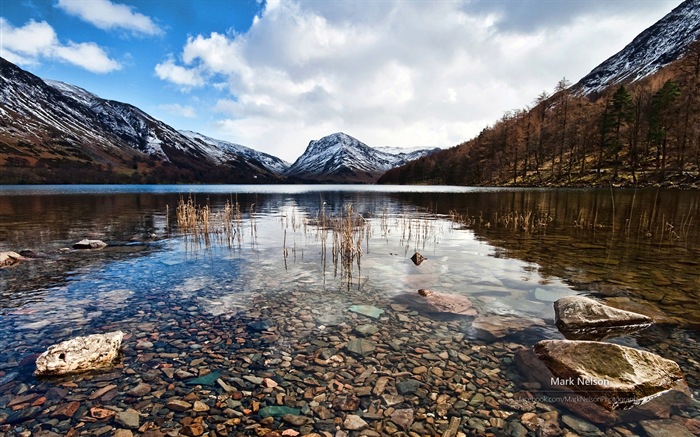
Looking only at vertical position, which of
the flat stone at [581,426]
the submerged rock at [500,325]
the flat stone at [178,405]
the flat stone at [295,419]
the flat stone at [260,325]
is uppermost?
the submerged rock at [500,325]

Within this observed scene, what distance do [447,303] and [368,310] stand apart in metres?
2.49

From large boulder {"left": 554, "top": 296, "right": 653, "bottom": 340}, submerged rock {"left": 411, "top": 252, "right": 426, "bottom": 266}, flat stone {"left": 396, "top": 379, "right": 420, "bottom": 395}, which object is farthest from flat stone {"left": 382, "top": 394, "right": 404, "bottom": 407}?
submerged rock {"left": 411, "top": 252, "right": 426, "bottom": 266}

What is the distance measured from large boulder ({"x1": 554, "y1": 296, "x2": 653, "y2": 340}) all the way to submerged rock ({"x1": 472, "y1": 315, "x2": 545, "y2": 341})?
64 cm

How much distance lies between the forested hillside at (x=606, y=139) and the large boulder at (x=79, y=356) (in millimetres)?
85295

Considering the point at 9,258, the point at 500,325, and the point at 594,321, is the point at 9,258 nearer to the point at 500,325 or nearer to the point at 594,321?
the point at 500,325

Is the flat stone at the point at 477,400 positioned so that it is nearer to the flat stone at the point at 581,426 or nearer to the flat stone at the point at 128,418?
the flat stone at the point at 581,426

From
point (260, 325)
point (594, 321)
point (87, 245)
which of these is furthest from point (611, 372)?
point (87, 245)

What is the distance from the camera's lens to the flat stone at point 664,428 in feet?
16.2

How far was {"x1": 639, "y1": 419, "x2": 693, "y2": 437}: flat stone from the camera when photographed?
4.93 metres

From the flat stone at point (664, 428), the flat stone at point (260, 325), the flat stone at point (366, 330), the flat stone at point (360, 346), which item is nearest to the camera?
the flat stone at point (664, 428)

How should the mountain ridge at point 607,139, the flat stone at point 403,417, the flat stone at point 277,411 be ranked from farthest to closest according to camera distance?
the mountain ridge at point 607,139 < the flat stone at point 277,411 < the flat stone at point 403,417

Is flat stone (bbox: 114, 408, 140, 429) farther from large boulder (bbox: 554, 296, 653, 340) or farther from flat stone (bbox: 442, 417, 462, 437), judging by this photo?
large boulder (bbox: 554, 296, 653, 340)

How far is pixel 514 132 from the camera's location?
12081cm

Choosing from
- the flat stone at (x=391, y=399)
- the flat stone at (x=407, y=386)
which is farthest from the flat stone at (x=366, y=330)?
the flat stone at (x=391, y=399)
